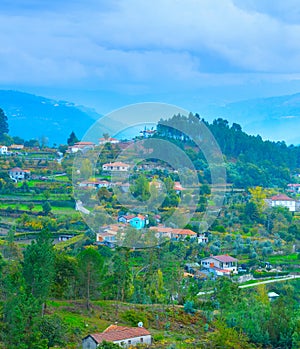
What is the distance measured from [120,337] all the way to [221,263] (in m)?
11.1

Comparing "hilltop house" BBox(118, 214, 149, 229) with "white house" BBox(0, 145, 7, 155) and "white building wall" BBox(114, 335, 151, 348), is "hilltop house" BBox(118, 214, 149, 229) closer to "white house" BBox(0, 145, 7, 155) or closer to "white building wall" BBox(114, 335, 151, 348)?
"white building wall" BBox(114, 335, 151, 348)

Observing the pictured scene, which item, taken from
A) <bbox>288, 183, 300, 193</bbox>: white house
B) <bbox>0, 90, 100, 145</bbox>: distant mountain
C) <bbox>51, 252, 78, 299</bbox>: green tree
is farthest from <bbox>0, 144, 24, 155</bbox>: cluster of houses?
<bbox>0, 90, 100, 145</bbox>: distant mountain

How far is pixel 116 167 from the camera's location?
32375 mm

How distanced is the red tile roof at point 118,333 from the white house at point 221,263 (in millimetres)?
9970

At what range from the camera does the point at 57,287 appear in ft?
51.9

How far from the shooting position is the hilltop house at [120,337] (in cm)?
1287

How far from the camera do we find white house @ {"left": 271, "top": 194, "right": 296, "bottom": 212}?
110 ft

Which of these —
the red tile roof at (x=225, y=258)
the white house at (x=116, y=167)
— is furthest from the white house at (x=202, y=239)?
the white house at (x=116, y=167)

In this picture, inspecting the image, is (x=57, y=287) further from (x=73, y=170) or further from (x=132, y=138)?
(x=132, y=138)

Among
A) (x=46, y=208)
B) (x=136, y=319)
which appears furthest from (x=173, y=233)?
(x=136, y=319)

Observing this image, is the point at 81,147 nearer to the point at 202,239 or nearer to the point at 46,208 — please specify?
the point at 46,208

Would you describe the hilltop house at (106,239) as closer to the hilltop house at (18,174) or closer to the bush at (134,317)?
the bush at (134,317)

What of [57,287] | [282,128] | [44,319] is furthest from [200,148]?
[282,128]

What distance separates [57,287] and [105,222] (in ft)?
31.3
